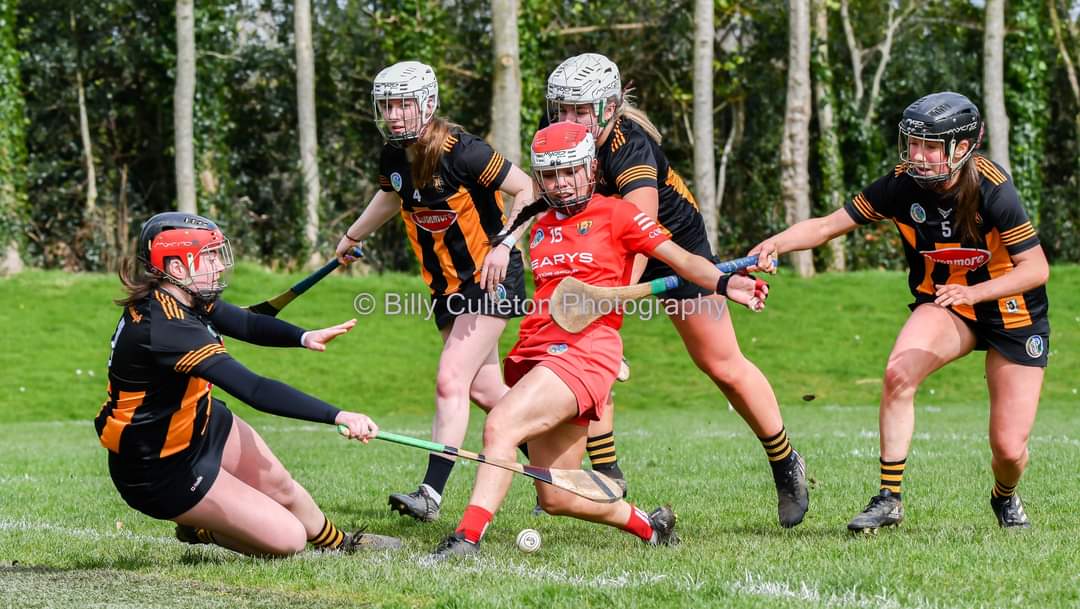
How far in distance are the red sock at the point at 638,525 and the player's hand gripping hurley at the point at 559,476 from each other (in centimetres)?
19

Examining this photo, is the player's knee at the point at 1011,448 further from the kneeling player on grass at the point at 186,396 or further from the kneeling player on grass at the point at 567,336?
the kneeling player on grass at the point at 186,396

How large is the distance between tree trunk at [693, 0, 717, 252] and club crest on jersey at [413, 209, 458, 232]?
548 inches

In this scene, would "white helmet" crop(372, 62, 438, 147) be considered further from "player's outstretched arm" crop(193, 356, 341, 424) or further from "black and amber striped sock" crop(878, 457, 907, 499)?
"black and amber striped sock" crop(878, 457, 907, 499)

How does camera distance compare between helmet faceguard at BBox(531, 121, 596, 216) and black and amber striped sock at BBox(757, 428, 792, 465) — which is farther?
black and amber striped sock at BBox(757, 428, 792, 465)

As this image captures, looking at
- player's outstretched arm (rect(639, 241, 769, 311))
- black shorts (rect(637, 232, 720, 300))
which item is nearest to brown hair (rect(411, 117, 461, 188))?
black shorts (rect(637, 232, 720, 300))

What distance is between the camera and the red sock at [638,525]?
5.42 metres

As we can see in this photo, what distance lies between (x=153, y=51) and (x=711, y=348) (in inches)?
776

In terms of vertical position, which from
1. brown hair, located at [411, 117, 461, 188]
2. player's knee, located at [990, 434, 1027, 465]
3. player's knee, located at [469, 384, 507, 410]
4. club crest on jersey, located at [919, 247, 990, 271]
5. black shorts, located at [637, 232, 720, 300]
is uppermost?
brown hair, located at [411, 117, 461, 188]

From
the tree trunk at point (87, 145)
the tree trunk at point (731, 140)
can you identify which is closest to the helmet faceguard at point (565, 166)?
the tree trunk at point (87, 145)

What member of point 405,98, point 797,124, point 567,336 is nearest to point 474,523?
point 567,336

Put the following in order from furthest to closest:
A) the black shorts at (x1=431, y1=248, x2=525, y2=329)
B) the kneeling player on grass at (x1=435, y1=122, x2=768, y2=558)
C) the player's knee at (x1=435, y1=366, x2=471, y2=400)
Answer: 1. the black shorts at (x1=431, y1=248, x2=525, y2=329)
2. the player's knee at (x1=435, y1=366, x2=471, y2=400)
3. the kneeling player on grass at (x1=435, y1=122, x2=768, y2=558)

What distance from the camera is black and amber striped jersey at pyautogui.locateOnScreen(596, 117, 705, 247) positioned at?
584 centimetres

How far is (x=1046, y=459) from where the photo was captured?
8.44 meters

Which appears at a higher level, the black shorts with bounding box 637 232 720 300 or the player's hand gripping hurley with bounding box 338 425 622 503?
the black shorts with bounding box 637 232 720 300
